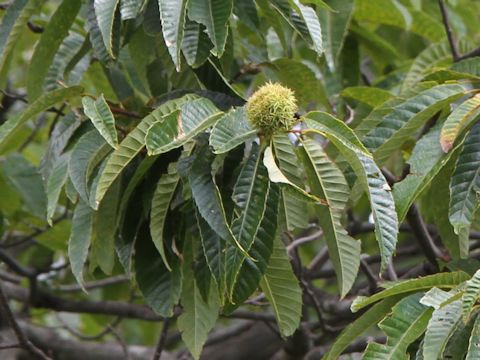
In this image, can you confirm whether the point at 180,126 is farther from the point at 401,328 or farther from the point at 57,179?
the point at 401,328

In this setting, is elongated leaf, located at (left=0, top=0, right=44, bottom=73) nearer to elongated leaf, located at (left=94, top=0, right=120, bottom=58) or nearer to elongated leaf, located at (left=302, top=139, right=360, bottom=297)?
elongated leaf, located at (left=94, top=0, right=120, bottom=58)

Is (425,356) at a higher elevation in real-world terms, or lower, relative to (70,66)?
lower

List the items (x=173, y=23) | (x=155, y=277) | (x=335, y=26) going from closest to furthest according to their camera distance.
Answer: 1. (x=173, y=23)
2. (x=155, y=277)
3. (x=335, y=26)

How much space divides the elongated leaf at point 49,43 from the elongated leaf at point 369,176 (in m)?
0.73

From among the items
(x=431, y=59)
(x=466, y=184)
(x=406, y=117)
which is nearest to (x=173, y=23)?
(x=406, y=117)

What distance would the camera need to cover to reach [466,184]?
5.48 ft

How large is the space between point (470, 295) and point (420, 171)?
0.36m

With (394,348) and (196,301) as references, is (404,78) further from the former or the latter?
(394,348)

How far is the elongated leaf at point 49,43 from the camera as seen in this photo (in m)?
2.04

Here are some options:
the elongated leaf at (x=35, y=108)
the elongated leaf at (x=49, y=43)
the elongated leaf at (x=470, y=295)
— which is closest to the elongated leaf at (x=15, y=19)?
the elongated leaf at (x=49, y=43)

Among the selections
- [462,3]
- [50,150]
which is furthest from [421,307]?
[462,3]

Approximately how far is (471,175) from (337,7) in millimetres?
792

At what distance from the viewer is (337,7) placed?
92.1 inches

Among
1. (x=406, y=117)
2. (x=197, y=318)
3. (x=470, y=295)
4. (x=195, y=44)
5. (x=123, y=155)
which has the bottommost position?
(x=197, y=318)
